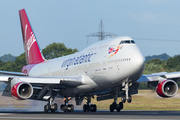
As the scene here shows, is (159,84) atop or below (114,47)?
below

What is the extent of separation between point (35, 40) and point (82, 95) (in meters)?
12.2

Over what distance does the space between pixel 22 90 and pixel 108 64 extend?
6.57 metres

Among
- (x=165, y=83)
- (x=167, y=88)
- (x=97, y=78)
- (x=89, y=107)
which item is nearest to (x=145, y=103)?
(x=167, y=88)

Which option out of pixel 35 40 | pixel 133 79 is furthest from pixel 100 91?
pixel 35 40

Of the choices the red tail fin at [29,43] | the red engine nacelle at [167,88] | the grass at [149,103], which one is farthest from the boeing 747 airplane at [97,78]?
the red tail fin at [29,43]

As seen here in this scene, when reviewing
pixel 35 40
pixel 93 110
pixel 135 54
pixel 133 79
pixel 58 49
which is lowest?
pixel 93 110

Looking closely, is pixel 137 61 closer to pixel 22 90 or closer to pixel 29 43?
pixel 22 90

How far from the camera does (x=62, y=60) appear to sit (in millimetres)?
34031

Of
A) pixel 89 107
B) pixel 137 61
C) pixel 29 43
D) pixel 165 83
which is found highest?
pixel 29 43

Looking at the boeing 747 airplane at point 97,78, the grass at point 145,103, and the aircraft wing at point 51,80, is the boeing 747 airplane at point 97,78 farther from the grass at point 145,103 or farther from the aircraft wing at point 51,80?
the grass at point 145,103

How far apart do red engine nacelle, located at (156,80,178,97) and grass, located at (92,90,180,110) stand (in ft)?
7.50

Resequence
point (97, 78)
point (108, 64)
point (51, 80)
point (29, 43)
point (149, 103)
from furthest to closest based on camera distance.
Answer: point (29, 43)
point (149, 103)
point (51, 80)
point (97, 78)
point (108, 64)

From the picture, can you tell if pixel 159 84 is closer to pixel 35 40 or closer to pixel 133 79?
pixel 133 79

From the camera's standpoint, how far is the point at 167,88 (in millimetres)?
28781
